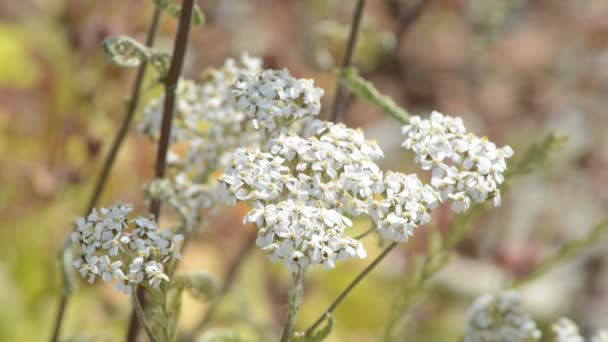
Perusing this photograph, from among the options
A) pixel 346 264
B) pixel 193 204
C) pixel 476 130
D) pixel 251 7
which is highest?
pixel 251 7

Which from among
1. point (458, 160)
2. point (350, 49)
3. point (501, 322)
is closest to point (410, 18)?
point (350, 49)

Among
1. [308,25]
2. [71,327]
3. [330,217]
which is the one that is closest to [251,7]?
[308,25]

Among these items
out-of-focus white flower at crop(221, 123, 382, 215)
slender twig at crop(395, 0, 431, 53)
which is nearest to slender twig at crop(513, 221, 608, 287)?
slender twig at crop(395, 0, 431, 53)

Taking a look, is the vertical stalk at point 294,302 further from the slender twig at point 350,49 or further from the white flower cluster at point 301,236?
the slender twig at point 350,49

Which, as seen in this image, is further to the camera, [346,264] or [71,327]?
[346,264]

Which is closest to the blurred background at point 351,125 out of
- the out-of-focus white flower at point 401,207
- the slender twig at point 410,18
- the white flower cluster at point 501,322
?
the slender twig at point 410,18

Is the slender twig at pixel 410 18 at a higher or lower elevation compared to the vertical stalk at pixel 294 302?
higher

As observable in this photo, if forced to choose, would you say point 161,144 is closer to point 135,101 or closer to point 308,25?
point 135,101

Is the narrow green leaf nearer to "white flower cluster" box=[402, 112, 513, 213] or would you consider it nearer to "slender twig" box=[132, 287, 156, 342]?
"white flower cluster" box=[402, 112, 513, 213]
